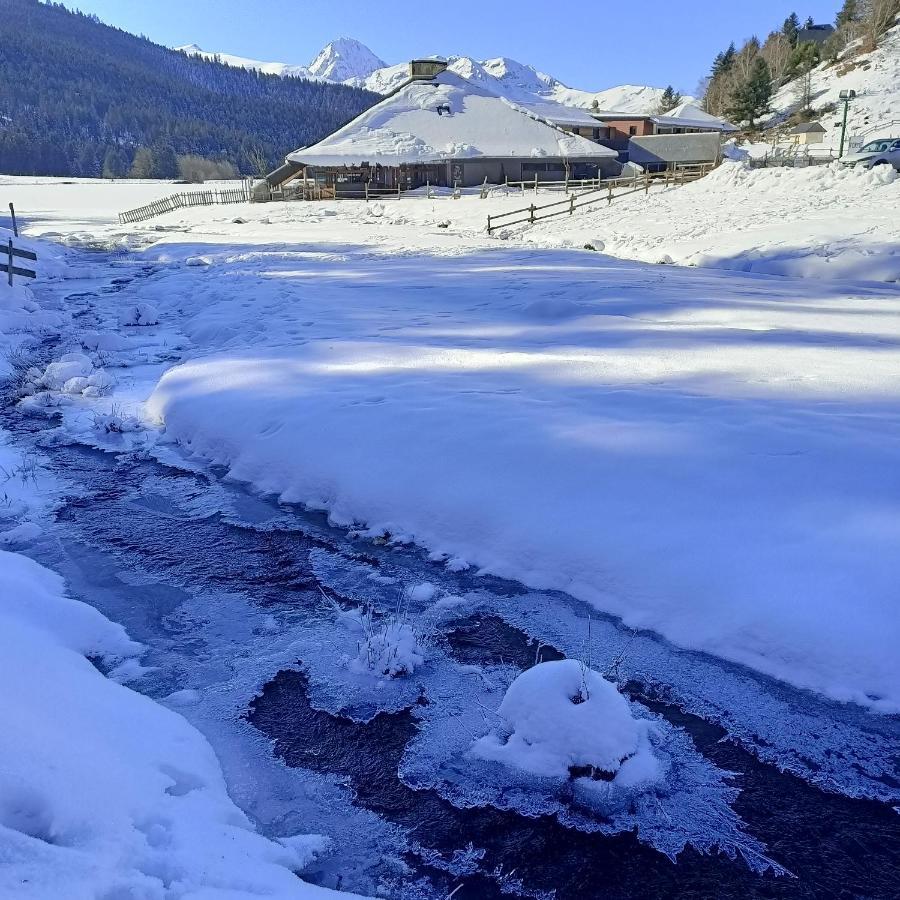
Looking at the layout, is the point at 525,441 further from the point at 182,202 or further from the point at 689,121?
the point at 689,121

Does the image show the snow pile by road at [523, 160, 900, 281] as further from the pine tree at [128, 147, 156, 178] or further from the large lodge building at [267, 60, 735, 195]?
the pine tree at [128, 147, 156, 178]

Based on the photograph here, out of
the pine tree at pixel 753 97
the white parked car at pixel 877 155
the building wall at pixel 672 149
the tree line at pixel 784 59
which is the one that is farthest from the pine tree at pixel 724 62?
the white parked car at pixel 877 155

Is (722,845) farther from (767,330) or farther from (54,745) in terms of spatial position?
(767,330)

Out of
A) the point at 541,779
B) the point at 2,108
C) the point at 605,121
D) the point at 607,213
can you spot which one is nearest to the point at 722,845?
the point at 541,779

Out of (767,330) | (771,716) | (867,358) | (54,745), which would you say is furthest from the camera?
(767,330)

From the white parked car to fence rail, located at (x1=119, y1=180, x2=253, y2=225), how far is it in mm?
38376

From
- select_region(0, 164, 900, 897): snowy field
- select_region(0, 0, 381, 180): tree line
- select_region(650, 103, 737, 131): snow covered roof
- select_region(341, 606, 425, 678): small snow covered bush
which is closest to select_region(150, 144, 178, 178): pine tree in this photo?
select_region(0, 0, 381, 180): tree line

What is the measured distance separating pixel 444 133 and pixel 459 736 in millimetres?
51560

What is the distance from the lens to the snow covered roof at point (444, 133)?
155 feet

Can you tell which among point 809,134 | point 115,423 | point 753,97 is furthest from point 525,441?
point 753,97

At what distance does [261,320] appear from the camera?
1362 centimetres

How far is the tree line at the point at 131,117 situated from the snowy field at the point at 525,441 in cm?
10384

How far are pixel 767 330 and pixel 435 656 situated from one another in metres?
8.33

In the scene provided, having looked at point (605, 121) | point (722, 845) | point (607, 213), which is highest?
point (605, 121)
